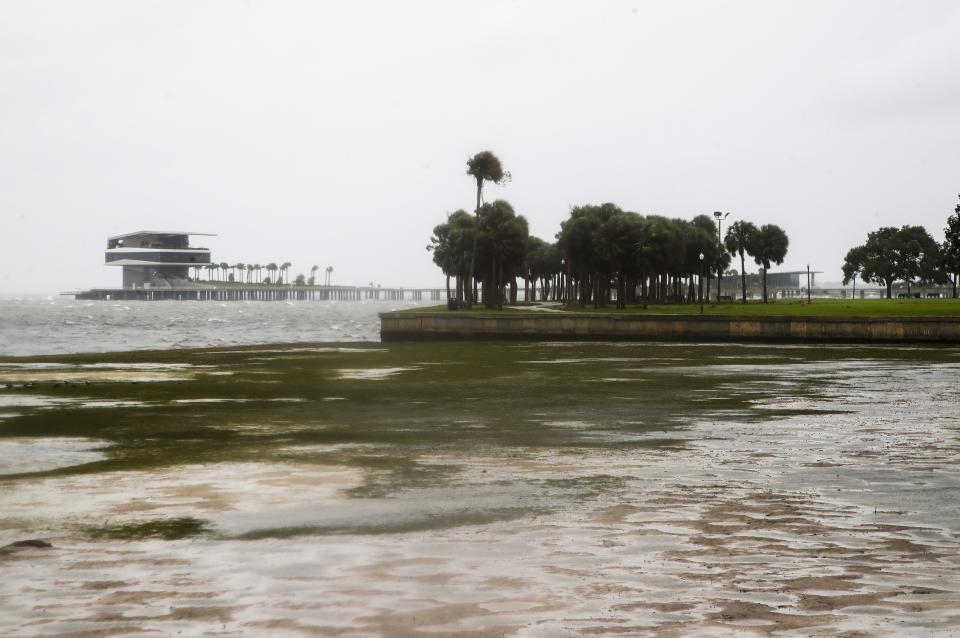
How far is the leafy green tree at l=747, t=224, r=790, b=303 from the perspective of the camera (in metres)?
156

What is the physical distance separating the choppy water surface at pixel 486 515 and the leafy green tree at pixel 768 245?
133591 mm

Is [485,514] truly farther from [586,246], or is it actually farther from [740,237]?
[740,237]

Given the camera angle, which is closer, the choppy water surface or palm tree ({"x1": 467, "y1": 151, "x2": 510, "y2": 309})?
the choppy water surface

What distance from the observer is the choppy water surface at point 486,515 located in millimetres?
7617

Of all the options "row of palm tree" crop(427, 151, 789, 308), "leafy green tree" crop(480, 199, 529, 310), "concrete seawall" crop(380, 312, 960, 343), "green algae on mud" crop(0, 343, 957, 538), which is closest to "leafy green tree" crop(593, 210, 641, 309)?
"row of palm tree" crop(427, 151, 789, 308)

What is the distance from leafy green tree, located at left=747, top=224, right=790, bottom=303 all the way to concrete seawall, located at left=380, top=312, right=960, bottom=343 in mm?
99149

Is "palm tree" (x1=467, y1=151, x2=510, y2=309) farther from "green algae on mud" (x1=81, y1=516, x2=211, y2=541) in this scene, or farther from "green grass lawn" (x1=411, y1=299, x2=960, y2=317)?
"green algae on mud" (x1=81, y1=516, x2=211, y2=541)

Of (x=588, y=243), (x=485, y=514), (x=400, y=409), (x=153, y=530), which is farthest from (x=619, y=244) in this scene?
(x=153, y=530)

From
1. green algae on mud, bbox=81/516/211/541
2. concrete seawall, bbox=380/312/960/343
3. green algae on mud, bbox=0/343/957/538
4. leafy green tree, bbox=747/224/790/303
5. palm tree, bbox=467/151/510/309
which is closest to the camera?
green algae on mud, bbox=81/516/211/541

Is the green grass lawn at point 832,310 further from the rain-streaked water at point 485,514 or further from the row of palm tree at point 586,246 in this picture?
the rain-streaked water at point 485,514

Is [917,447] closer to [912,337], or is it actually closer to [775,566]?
[775,566]

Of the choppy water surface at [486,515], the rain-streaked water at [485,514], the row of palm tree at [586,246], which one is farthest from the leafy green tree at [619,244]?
the choppy water surface at [486,515]

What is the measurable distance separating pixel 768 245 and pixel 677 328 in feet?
333

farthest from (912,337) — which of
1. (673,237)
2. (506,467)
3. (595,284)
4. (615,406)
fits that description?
(595,284)
